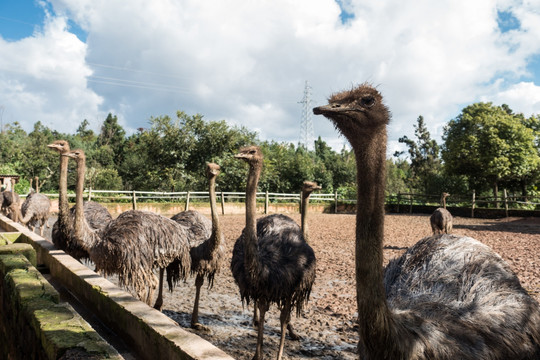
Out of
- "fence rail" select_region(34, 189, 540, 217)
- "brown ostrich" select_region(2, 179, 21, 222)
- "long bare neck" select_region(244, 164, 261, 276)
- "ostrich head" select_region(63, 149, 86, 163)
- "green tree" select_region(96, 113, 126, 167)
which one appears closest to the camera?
"long bare neck" select_region(244, 164, 261, 276)

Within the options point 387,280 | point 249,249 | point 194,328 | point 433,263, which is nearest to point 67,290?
point 194,328

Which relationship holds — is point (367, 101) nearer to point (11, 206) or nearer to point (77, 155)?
point (77, 155)

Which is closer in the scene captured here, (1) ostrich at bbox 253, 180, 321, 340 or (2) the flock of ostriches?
(2) the flock of ostriches

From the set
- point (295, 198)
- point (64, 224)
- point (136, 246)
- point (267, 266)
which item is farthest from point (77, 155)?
point (295, 198)

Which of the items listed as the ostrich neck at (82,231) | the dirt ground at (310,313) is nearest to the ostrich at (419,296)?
the dirt ground at (310,313)

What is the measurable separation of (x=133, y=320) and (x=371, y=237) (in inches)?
75.8

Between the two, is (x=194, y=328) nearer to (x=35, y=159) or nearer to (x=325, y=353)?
(x=325, y=353)

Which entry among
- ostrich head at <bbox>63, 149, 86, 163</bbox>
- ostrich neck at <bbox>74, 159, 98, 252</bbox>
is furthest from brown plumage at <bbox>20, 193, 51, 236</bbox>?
ostrich neck at <bbox>74, 159, 98, 252</bbox>

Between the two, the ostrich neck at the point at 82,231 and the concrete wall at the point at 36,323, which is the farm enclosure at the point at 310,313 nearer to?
the ostrich neck at the point at 82,231

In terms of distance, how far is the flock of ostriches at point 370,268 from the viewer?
5.93ft

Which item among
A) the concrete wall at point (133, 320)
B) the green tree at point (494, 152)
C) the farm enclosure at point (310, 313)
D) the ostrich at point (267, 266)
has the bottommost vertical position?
the farm enclosure at point (310, 313)

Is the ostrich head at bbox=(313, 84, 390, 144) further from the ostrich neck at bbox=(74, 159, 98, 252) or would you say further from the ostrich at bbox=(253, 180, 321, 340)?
the ostrich neck at bbox=(74, 159, 98, 252)

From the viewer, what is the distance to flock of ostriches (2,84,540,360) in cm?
181

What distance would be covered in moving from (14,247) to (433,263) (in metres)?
4.14
